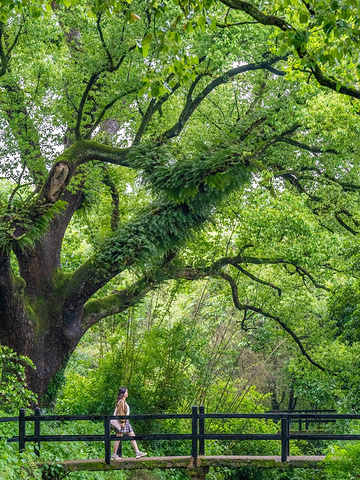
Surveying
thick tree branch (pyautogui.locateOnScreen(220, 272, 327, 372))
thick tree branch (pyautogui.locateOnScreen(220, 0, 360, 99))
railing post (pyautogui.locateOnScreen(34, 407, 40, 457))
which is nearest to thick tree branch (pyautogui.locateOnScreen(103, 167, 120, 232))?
thick tree branch (pyautogui.locateOnScreen(220, 272, 327, 372))

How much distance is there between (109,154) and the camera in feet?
42.3

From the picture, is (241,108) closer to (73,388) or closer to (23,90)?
(23,90)

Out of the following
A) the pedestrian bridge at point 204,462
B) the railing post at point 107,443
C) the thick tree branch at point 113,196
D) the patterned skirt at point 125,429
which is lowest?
the pedestrian bridge at point 204,462

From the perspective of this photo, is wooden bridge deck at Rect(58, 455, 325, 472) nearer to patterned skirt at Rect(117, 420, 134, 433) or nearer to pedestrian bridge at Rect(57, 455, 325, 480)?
pedestrian bridge at Rect(57, 455, 325, 480)

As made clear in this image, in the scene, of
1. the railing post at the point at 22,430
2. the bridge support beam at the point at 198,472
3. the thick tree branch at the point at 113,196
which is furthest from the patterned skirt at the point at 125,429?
the thick tree branch at the point at 113,196

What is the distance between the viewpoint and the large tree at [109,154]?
452 inches

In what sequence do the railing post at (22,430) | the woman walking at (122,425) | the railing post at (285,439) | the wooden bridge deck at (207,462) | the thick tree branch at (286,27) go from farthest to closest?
the woman walking at (122,425)
the railing post at (285,439)
the wooden bridge deck at (207,462)
the railing post at (22,430)
the thick tree branch at (286,27)

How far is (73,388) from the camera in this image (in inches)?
597

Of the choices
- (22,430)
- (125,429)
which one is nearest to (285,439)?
(125,429)

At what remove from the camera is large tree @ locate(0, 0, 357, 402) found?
11469 millimetres

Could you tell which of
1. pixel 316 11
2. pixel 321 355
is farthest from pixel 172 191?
pixel 321 355

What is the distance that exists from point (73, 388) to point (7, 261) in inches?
228

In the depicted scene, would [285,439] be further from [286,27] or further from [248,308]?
[286,27]

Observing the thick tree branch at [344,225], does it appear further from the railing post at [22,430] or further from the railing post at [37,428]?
the railing post at [22,430]
